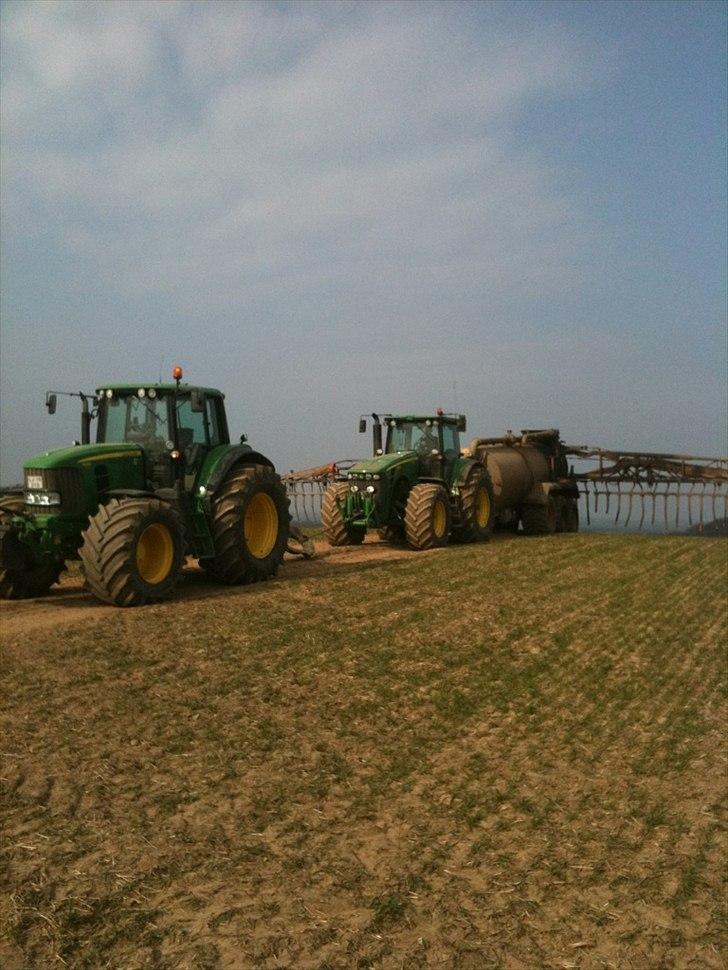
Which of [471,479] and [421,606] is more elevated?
[471,479]

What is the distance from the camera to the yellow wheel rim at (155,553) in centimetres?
Answer: 941

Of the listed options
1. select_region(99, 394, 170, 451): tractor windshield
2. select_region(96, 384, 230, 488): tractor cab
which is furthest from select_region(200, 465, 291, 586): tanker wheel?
select_region(99, 394, 170, 451): tractor windshield

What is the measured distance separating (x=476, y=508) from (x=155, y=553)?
8491mm

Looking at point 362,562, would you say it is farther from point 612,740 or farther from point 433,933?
point 433,933

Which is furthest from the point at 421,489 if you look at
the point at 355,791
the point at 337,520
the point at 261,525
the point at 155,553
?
the point at 355,791

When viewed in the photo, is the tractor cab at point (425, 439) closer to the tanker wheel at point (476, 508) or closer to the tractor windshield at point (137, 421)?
the tanker wheel at point (476, 508)

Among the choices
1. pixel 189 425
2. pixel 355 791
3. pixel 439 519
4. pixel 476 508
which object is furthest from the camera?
pixel 476 508

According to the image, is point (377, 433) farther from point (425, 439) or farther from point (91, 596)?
point (91, 596)

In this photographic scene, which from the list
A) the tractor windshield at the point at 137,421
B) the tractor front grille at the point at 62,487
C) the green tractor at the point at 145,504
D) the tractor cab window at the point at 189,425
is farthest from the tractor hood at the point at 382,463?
the tractor front grille at the point at 62,487

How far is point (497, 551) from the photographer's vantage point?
15.4 metres

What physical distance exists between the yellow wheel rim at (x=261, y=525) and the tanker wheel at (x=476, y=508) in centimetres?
590

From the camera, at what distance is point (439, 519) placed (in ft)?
51.0

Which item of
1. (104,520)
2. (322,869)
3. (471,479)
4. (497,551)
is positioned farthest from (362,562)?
(322,869)

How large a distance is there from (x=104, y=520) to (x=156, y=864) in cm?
545
